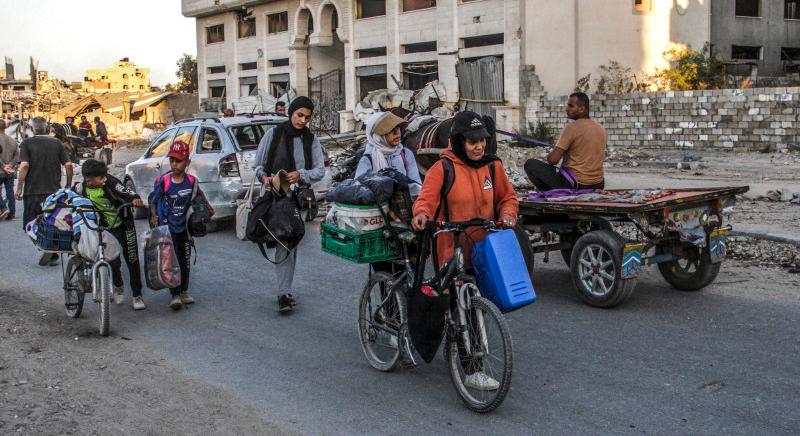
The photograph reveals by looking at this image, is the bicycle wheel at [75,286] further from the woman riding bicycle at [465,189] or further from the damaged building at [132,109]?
the damaged building at [132,109]

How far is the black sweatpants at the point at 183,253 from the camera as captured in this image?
7914 mm

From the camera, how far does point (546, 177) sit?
28.4 feet

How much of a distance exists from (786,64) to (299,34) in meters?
20.6

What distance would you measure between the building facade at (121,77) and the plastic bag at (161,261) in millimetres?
54071

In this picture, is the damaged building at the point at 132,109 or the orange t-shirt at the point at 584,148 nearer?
the orange t-shirt at the point at 584,148

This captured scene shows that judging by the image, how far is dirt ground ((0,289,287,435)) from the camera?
16.2 ft

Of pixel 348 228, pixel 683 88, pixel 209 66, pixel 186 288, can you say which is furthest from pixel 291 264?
pixel 209 66

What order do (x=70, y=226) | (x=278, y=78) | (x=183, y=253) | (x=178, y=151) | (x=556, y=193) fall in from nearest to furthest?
(x=70, y=226) < (x=178, y=151) < (x=183, y=253) < (x=556, y=193) < (x=278, y=78)

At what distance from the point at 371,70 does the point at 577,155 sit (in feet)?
82.5

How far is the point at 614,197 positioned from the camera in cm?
775

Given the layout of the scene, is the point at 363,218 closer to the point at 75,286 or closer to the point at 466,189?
the point at 466,189

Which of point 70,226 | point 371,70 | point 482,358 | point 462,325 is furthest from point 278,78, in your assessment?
point 482,358

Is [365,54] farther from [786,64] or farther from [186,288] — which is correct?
[186,288]

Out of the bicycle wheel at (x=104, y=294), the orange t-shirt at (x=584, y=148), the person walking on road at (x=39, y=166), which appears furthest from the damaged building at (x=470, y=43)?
the bicycle wheel at (x=104, y=294)
